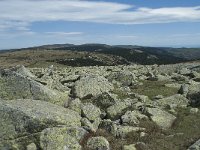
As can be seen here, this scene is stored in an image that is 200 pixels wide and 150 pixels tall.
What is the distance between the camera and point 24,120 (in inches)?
990

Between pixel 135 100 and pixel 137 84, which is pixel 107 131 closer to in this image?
pixel 135 100

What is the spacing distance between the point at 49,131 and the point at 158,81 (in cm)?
3040

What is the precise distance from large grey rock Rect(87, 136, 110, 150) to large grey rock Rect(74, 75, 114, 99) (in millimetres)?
12602

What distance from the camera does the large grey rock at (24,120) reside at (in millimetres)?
24922

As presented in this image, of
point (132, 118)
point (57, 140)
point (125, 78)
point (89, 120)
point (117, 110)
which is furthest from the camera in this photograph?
point (125, 78)

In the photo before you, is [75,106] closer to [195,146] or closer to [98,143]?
[98,143]

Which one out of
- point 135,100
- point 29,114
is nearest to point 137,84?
point 135,100

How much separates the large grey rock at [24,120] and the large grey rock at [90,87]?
1077 centimetres

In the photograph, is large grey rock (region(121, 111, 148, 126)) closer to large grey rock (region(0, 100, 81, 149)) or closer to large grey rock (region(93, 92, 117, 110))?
large grey rock (region(93, 92, 117, 110))

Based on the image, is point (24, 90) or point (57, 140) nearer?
point (57, 140)

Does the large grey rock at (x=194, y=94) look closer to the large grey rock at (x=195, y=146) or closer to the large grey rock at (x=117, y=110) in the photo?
the large grey rock at (x=117, y=110)

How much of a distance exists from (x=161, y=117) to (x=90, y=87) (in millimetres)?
10115

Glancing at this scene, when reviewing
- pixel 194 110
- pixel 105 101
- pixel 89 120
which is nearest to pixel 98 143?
pixel 89 120

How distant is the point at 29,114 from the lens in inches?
A: 998
